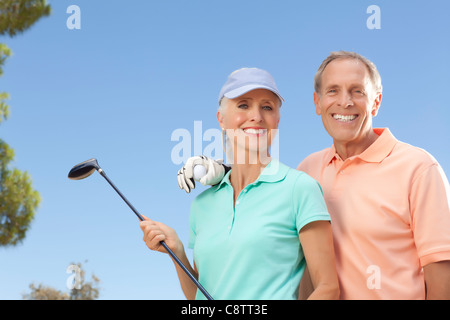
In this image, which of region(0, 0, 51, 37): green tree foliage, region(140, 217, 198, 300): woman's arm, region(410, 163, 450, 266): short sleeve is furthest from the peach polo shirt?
region(0, 0, 51, 37): green tree foliage

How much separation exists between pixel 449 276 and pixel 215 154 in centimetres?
108

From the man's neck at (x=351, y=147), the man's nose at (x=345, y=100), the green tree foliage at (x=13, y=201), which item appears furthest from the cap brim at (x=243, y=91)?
the green tree foliage at (x=13, y=201)

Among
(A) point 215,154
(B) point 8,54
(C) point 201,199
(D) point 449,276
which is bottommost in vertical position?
(D) point 449,276

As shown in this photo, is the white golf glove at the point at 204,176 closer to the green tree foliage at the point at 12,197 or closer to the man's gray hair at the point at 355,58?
the man's gray hair at the point at 355,58

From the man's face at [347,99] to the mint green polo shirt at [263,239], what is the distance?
0.46 metres

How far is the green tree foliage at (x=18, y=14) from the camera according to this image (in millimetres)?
6812

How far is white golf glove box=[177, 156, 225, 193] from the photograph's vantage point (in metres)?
2.21

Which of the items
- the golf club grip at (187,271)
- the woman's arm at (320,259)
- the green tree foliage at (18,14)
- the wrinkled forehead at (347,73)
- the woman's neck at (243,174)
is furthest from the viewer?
the green tree foliage at (18,14)

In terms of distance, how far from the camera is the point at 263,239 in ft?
6.28

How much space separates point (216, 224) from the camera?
6.89 ft

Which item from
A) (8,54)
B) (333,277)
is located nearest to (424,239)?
(333,277)

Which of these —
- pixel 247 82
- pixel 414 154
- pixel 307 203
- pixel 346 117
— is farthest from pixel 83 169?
pixel 414 154
